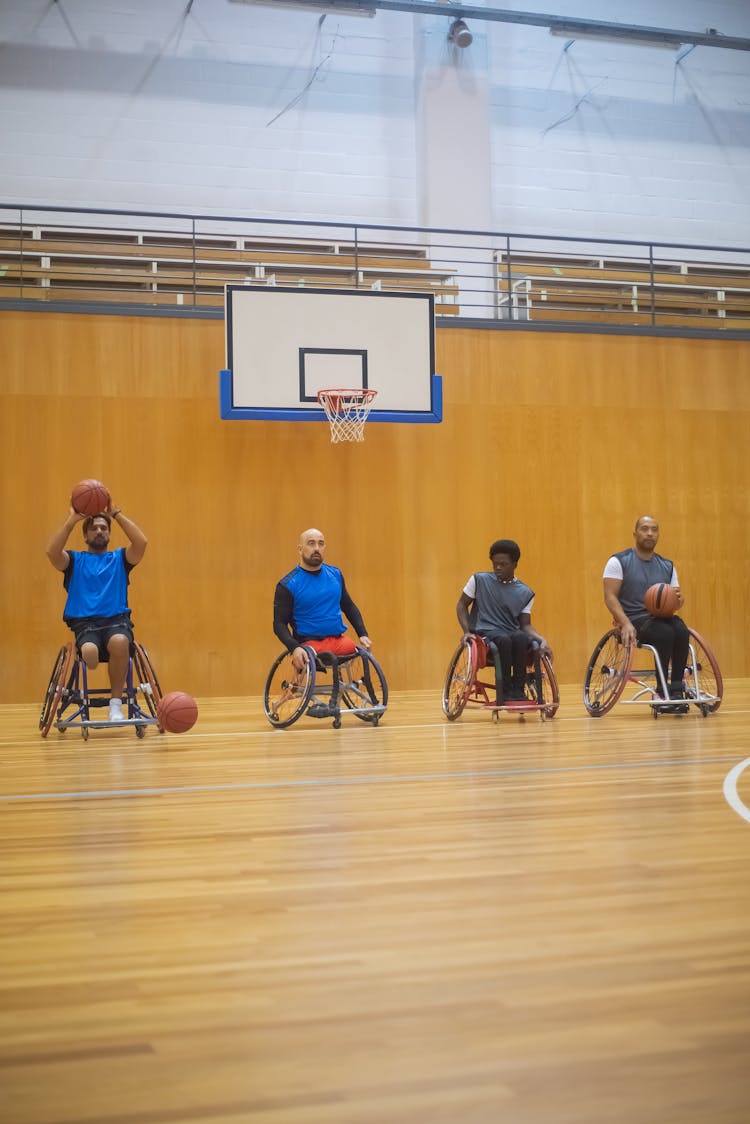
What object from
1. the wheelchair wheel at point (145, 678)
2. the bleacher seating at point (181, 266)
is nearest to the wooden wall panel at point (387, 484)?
the bleacher seating at point (181, 266)

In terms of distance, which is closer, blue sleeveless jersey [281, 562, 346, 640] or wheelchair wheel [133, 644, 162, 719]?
wheelchair wheel [133, 644, 162, 719]

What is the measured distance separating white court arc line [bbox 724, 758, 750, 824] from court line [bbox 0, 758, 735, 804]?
0.52ft

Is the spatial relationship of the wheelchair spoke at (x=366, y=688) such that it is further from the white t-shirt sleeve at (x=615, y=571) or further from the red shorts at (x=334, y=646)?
the white t-shirt sleeve at (x=615, y=571)

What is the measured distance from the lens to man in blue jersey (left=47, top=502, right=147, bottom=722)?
5.30 meters

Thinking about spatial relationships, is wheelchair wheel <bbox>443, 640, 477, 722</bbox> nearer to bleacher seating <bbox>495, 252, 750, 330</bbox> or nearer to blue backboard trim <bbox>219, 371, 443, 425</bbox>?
blue backboard trim <bbox>219, 371, 443, 425</bbox>

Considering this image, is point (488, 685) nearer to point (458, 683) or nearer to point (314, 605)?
point (458, 683)

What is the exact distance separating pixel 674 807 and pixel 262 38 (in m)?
8.72

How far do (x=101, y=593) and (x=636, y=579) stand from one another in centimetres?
257

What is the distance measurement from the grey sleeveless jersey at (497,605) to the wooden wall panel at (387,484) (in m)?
2.39

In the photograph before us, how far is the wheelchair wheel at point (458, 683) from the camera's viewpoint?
538cm

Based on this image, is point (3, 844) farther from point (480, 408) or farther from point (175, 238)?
point (175, 238)

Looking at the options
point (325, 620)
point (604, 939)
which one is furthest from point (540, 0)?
point (604, 939)

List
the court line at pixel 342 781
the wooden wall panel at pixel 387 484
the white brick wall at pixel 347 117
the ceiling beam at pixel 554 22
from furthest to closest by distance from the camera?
the ceiling beam at pixel 554 22, the white brick wall at pixel 347 117, the wooden wall panel at pixel 387 484, the court line at pixel 342 781

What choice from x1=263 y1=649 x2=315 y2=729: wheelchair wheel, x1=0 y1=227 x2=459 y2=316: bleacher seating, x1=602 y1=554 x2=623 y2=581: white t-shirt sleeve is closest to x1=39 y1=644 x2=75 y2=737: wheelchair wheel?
x1=263 y1=649 x2=315 y2=729: wheelchair wheel
